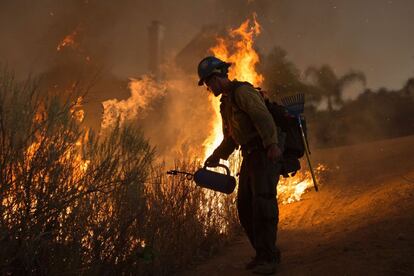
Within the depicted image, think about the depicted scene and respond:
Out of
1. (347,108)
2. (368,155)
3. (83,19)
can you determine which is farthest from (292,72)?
(368,155)

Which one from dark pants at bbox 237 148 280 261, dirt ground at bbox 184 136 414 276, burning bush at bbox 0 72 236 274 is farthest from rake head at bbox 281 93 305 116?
burning bush at bbox 0 72 236 274

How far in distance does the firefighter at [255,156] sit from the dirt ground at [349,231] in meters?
0.31

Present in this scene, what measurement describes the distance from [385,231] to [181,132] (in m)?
14.1

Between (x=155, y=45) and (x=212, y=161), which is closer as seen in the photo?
(x=212, y=161)

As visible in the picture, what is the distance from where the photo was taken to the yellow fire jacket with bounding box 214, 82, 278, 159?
133 inches

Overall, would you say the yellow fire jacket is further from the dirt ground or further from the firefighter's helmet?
the dirt ground

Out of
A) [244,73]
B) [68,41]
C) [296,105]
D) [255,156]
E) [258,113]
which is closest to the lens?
[258,113]

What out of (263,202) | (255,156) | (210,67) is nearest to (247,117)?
(255,156)

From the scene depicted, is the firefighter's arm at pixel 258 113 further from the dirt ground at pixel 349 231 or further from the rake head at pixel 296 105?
the dirt ground at pixel 349 231

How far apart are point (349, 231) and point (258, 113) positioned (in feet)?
6.14

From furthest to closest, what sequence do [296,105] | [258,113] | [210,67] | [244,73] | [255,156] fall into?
[244,73] → [296,105] → [210,67] → [255,156] → [258,113]

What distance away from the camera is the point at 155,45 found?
25453mm

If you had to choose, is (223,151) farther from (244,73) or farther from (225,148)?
(244,73)

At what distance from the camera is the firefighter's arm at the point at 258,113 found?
3.38 m
